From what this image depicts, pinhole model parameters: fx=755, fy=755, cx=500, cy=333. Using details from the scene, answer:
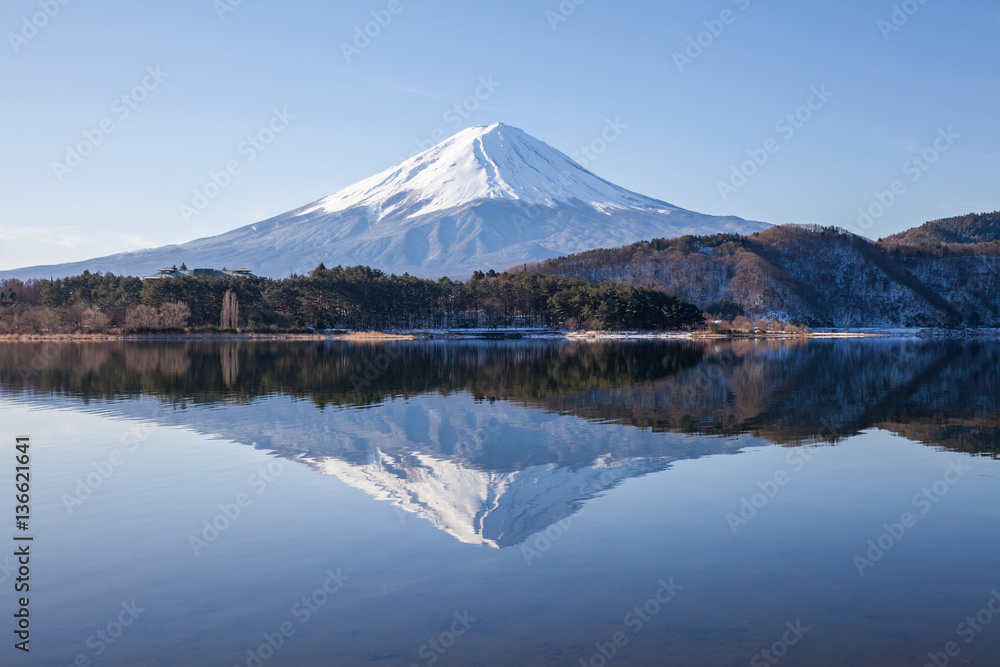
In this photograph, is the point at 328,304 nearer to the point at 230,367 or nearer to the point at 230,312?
the point at 230,312

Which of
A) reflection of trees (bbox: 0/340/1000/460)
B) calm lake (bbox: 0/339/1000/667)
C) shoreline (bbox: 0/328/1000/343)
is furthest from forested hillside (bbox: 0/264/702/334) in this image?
calm lake (bbox: 0/339/1000/667)

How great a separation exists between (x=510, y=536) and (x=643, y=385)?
2363 cm

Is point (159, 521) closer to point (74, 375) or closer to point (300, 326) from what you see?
point (74, 375)

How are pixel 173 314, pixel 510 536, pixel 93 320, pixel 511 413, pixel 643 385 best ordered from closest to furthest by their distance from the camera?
1. pixel 510 536
2. pixel 511 413
3. pixel 643 385
4. pixel 93 320
5. pixel 173 314

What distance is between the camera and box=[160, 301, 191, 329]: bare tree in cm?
10069

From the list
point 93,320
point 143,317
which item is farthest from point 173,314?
point 93,320

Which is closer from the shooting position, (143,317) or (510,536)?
(510,536)

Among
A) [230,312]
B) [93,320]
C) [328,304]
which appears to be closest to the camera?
[93,320]

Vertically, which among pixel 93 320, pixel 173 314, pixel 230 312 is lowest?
pixel 93 320

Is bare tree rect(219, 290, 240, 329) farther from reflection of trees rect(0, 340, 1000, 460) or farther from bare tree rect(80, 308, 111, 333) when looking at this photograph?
reflection of trees rect(0, 340, 1000, 460)

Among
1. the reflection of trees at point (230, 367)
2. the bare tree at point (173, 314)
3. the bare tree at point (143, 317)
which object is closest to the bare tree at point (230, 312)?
the bare tree at point (173, 314)

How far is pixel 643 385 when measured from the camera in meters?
34.4

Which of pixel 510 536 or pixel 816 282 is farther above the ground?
pixel 816 282

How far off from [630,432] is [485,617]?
1307 cm
